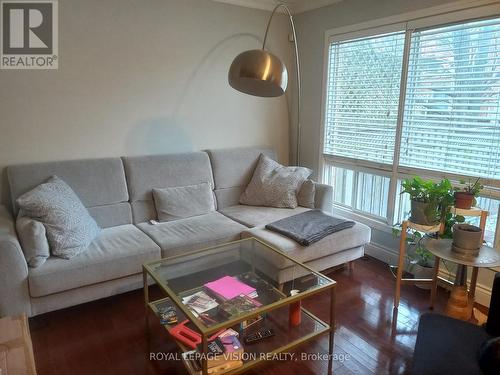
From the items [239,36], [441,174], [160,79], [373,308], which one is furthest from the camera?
[239,36]

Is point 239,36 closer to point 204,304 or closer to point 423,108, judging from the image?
point 423,108

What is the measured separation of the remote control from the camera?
5.98 feet

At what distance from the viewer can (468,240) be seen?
81.4 inches

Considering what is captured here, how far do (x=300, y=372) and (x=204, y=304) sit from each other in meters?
0.62

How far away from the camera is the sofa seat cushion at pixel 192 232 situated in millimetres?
2549

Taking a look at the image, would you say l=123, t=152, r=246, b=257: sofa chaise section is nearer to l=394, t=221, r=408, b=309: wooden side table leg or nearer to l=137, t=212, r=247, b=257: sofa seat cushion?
l=137, t=212, r=247, b=257: sofa seat cushion

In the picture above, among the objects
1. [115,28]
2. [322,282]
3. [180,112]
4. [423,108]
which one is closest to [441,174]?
[423,108]

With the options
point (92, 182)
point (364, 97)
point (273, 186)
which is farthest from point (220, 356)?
point (364, 97)

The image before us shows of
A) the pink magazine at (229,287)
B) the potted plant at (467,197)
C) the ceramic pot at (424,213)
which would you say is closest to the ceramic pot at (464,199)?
the potted plant at (467,197)

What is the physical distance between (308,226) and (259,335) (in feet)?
3.45

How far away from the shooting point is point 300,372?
1.88 meters

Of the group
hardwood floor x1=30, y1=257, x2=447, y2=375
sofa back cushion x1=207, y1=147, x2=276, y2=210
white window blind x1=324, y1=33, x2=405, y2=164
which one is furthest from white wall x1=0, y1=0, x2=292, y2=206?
hardwood floor x1=30, y1=257, x2=447, y2=375

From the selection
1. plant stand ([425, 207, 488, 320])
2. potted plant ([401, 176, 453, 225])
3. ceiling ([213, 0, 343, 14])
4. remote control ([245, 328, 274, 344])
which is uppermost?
ceiling ([213, 0, 343, 14])

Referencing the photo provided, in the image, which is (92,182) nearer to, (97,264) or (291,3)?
(97,264)
